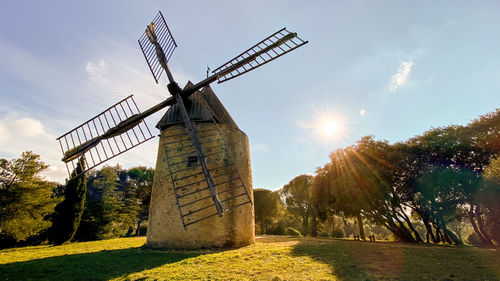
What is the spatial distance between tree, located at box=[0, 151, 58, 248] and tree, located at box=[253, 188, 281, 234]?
25211 mm


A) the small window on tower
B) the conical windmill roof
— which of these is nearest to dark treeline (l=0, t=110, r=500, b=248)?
the conical windmill roof

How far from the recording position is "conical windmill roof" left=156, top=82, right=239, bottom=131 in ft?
42.0

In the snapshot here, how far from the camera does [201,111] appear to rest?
1308 centimetres

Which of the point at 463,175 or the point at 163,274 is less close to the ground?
the point at 463,175

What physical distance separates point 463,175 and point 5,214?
32264mm

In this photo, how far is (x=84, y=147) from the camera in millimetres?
11977

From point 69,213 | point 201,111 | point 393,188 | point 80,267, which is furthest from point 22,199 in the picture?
point 393,188

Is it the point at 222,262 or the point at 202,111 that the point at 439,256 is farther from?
the point at 202,111

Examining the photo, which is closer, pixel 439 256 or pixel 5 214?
pixel 439 256

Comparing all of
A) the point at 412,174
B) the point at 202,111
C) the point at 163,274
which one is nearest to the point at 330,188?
the point at 412,174

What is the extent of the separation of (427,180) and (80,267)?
70.2 feet

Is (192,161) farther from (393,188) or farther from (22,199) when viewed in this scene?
(393,188)

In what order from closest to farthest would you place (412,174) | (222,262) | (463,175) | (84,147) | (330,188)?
(222,262), (84,147), (463,175), (412,174), (330,188)

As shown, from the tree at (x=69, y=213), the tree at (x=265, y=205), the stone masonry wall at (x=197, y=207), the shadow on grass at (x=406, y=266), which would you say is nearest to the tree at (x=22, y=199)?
the tree at (x=69, y=213)
